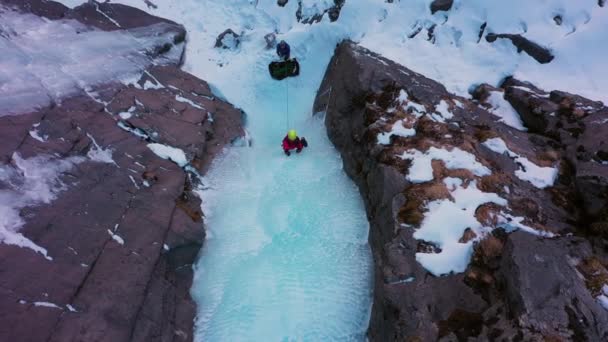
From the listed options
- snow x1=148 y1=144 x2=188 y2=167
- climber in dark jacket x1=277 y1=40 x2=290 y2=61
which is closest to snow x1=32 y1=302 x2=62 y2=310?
snow x1=148 y1=144 x2=188 y2=167

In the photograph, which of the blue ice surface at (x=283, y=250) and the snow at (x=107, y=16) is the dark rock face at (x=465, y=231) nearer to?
the blue ice surface at (x=283, y=250)

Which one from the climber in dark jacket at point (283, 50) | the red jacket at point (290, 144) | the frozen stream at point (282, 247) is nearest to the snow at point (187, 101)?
the frozen stream at point (282, 247)

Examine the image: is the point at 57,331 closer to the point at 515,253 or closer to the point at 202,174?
the point at 202,174

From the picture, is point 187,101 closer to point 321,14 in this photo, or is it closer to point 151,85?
point 151,85

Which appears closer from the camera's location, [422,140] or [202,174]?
[422,140]

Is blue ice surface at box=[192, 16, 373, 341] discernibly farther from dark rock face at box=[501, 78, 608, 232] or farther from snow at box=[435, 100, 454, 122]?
dark rock face at box=[501, 78, 608, 232]

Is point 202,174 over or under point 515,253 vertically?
under

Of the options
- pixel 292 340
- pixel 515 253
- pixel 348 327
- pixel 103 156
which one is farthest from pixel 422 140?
pixel 103 156

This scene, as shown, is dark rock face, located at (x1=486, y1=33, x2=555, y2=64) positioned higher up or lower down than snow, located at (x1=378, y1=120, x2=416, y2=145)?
higher up
